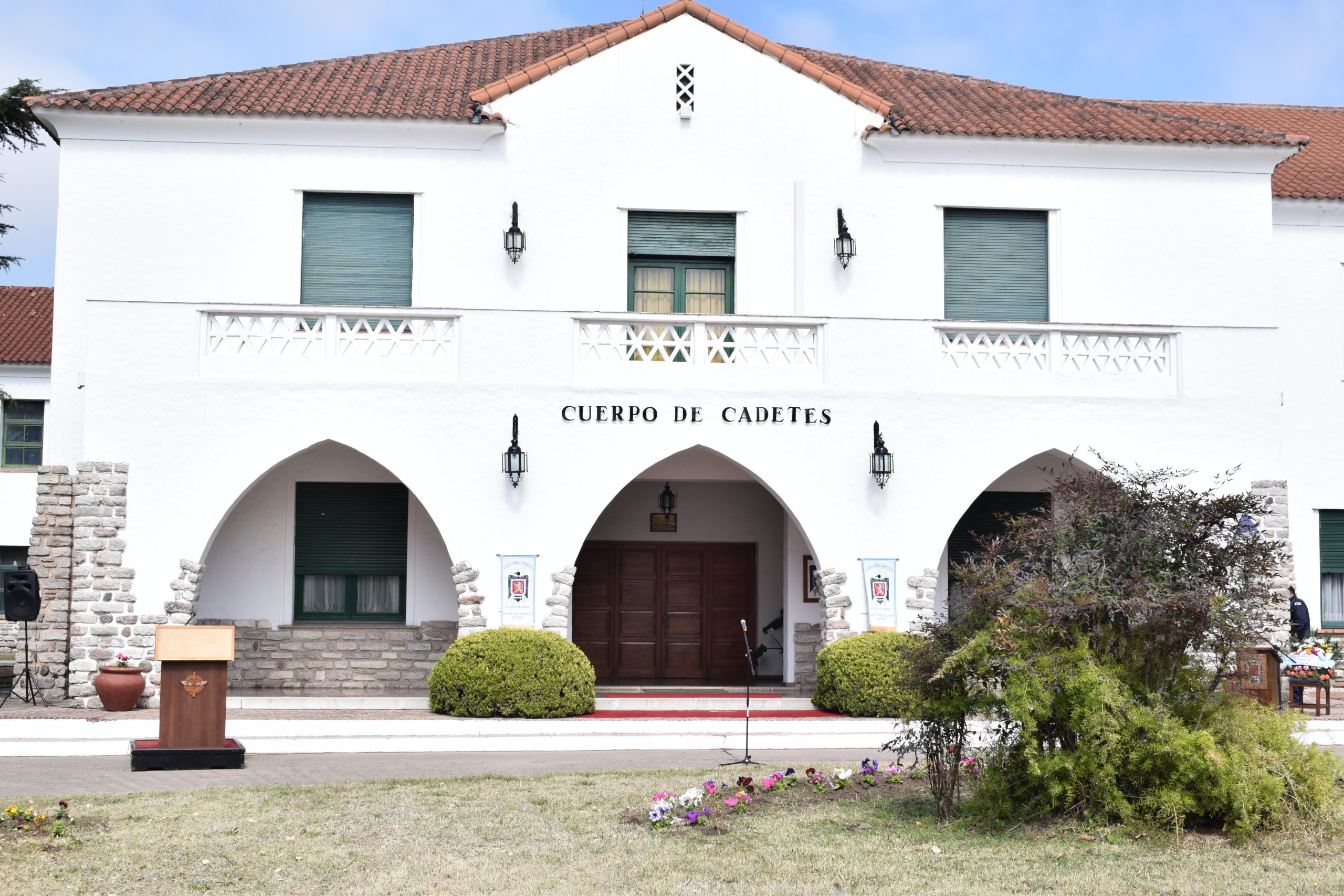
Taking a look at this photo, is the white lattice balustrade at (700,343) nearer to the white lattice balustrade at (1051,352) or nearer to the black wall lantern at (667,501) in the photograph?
the white lattice balustrade at (1051,352)

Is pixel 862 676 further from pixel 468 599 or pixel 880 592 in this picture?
pixel 468 599

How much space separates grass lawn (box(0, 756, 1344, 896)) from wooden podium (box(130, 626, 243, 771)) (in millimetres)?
1484

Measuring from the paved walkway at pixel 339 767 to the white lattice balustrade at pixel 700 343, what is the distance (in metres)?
5.61

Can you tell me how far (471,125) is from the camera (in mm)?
16344

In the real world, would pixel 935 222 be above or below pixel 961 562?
above

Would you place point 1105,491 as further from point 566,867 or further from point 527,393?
point 527,393

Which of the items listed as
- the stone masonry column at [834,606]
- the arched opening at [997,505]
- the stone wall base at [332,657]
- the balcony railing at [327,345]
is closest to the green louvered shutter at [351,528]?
the stone wall base at [332,657]

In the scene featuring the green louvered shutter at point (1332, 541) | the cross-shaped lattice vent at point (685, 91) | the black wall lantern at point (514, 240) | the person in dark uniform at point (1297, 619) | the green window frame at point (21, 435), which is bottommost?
the person in dark uniform at point (1297, 619)

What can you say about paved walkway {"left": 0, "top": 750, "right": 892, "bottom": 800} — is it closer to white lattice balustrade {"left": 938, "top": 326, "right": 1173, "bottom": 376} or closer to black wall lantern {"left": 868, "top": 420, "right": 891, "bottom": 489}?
black wall lantern {"left": 868, "top": 420, "right": 891, "bottom": 489}

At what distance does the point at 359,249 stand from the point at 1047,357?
30.7ft

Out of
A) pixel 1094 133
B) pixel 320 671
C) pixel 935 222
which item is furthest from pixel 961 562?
pixel 320 671

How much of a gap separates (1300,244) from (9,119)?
68.2ft

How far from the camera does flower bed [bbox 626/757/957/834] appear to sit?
8.17 metres

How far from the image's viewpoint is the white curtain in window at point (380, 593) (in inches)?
659
